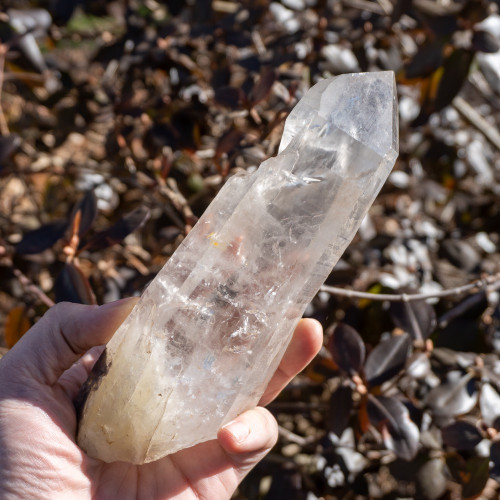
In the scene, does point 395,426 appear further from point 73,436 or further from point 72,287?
point 72,287

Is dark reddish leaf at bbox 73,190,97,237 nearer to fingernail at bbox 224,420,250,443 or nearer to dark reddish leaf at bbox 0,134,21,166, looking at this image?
dark reddish leaf at bbox 0,134,21,166

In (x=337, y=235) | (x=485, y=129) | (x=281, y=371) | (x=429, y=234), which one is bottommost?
(x=429, y=234)

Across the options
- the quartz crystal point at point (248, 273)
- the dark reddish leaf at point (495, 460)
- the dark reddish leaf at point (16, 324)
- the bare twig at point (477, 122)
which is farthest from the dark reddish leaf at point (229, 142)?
the bare twig at point (477, 122)

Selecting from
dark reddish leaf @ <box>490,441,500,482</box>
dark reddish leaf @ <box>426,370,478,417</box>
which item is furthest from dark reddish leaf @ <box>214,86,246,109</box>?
dark reddish leaf @ <box>490,441,500,482</box>

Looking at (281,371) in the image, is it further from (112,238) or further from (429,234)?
(429,234)

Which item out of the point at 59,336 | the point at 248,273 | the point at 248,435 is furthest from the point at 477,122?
the point at 59,336

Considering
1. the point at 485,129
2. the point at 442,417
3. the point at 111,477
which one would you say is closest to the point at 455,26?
the point at 485,129
